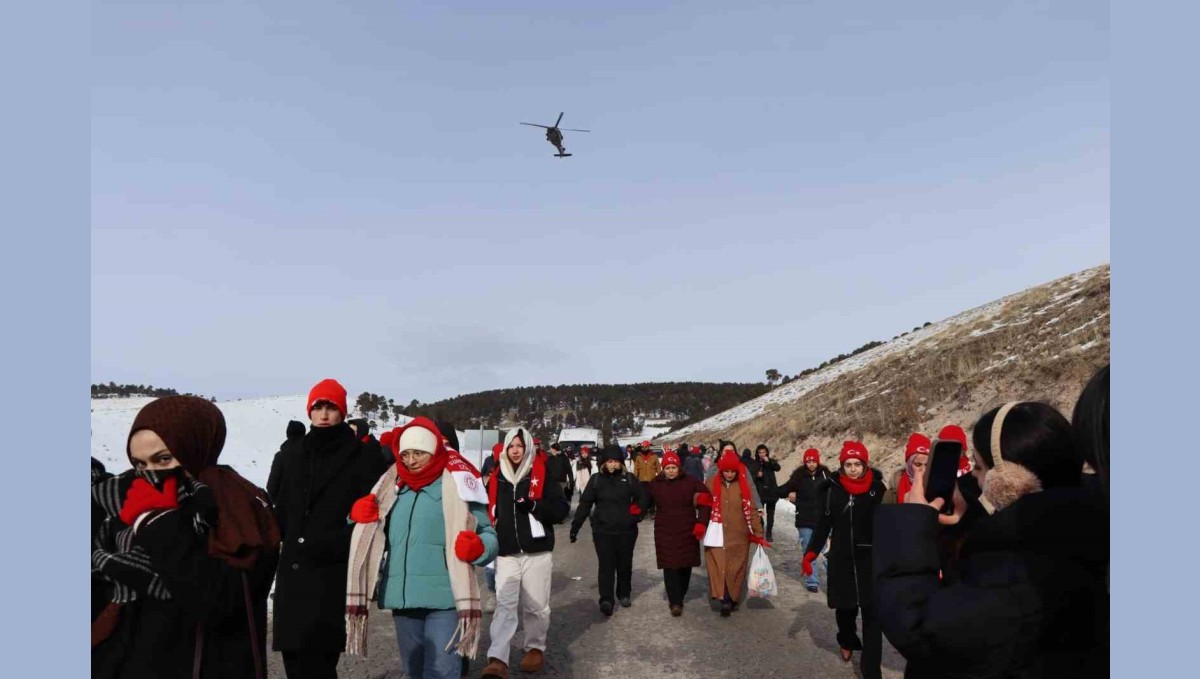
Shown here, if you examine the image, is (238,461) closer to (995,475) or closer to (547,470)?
(547,470)

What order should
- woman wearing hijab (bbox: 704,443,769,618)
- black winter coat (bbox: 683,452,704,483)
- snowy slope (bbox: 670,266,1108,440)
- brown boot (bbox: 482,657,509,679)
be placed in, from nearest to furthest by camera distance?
brown boot (bbox: 482,657,509,679)
woman wearing hijab (bbox: 704,443,769,618)
black winter coat (bbox: 683,452,704,483)
snowy slope (bbox: 670,266,1108,440)

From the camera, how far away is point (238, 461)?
25.1 meters

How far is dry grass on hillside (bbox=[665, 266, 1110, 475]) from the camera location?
2677 cm

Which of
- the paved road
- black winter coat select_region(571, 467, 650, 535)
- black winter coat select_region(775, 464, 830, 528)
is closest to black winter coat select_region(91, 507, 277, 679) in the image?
the paved road

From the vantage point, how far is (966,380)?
99.6ft

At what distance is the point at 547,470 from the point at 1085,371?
76.2ft

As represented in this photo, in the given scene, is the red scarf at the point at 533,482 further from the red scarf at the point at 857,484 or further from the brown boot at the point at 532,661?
the red scarf at the point at 857,484

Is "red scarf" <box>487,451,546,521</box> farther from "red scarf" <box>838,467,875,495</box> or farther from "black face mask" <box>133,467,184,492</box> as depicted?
"black face mask" <box>133,467,184,492</box>

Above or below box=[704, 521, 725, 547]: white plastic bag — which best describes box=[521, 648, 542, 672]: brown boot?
below

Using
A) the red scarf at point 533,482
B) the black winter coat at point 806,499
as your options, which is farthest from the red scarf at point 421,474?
the black winter coat at point 806,499

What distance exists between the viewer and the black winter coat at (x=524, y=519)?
24.8 feet

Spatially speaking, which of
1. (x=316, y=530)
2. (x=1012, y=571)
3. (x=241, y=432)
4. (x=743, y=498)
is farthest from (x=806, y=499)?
(x=241, y=432)

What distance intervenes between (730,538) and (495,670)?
13.8ft

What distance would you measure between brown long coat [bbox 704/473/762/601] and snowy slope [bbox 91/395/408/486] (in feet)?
37.0
